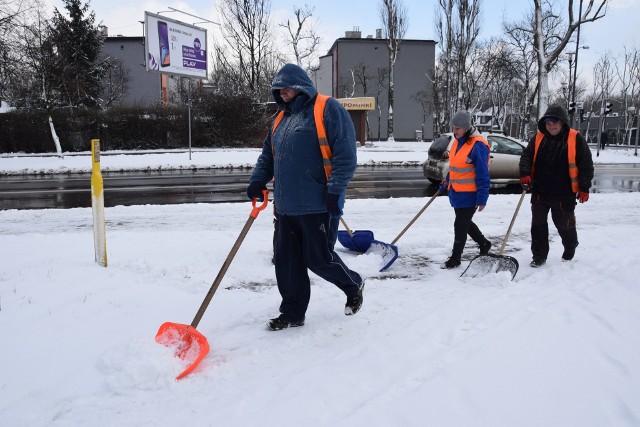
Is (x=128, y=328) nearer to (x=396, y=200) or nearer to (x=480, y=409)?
(x=480, y=409)

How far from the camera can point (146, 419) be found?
2.39m

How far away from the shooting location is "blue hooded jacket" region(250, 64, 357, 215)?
3.14m

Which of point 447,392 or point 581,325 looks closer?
point 447,392

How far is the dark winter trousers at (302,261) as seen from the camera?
3.29 metres

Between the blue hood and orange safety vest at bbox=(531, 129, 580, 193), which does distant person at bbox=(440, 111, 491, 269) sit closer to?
orange safety vest at bbox=(531, 129, 580, 193)

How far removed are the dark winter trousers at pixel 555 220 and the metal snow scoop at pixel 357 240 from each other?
1.84 meters

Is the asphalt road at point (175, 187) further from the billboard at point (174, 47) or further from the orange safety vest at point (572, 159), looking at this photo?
the billboard at point (174, 47)

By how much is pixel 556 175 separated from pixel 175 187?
10.1 m

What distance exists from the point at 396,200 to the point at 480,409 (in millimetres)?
7241

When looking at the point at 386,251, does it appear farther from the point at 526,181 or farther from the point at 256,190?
the point at 256,190

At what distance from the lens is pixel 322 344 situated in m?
3.25

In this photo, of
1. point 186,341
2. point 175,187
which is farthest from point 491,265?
point 175,187

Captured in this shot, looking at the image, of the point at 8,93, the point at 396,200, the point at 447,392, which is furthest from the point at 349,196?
the point at 8,93

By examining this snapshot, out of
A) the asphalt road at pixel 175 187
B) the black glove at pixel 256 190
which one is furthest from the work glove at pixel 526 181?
the asphalt road at pixel 175 187
